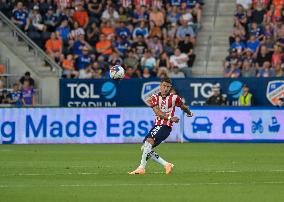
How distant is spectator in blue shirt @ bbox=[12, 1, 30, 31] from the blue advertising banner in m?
3.11

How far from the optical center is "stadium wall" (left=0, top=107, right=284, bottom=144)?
98.6 feet

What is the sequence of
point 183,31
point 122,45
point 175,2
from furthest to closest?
point 175,2 → point 183,31 → point 122,45

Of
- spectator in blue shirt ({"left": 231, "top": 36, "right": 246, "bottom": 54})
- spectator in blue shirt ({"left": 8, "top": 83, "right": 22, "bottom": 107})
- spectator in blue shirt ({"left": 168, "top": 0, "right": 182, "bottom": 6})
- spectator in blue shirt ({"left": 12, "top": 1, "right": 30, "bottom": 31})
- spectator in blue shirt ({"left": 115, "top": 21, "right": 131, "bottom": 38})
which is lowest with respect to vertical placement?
spectator in blue shirt ({"left": 8, "top": 83, "right": 22, "bottom": 107})

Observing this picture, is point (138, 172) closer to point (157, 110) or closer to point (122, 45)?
point (157, 110)

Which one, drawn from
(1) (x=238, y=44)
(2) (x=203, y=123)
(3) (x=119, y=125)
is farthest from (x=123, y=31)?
(2) (x=203, y=123)

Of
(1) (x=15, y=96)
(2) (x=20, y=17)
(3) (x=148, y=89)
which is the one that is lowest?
(1) (x=15, y=96)

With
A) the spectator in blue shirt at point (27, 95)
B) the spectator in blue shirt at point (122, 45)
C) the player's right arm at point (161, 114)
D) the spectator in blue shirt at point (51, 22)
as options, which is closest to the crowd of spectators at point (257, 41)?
the spectator in blue shirt at point (122, 45)

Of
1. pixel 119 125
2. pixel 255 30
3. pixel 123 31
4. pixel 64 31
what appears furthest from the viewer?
pixel 64 31

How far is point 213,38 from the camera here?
1403 inches

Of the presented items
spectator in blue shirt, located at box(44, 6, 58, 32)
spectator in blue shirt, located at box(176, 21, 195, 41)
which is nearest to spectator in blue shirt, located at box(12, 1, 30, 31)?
A: spectator in blue shirt, located at box(44, 6, 58, 32)

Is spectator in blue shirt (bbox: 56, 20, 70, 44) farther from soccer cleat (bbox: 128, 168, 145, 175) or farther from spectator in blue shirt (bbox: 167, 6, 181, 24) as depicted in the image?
soccer cleat (bbox: 128, 168, 145, 175)

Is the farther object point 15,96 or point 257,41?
point 257,41

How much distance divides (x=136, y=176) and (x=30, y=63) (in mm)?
17200

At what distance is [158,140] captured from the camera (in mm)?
19141
